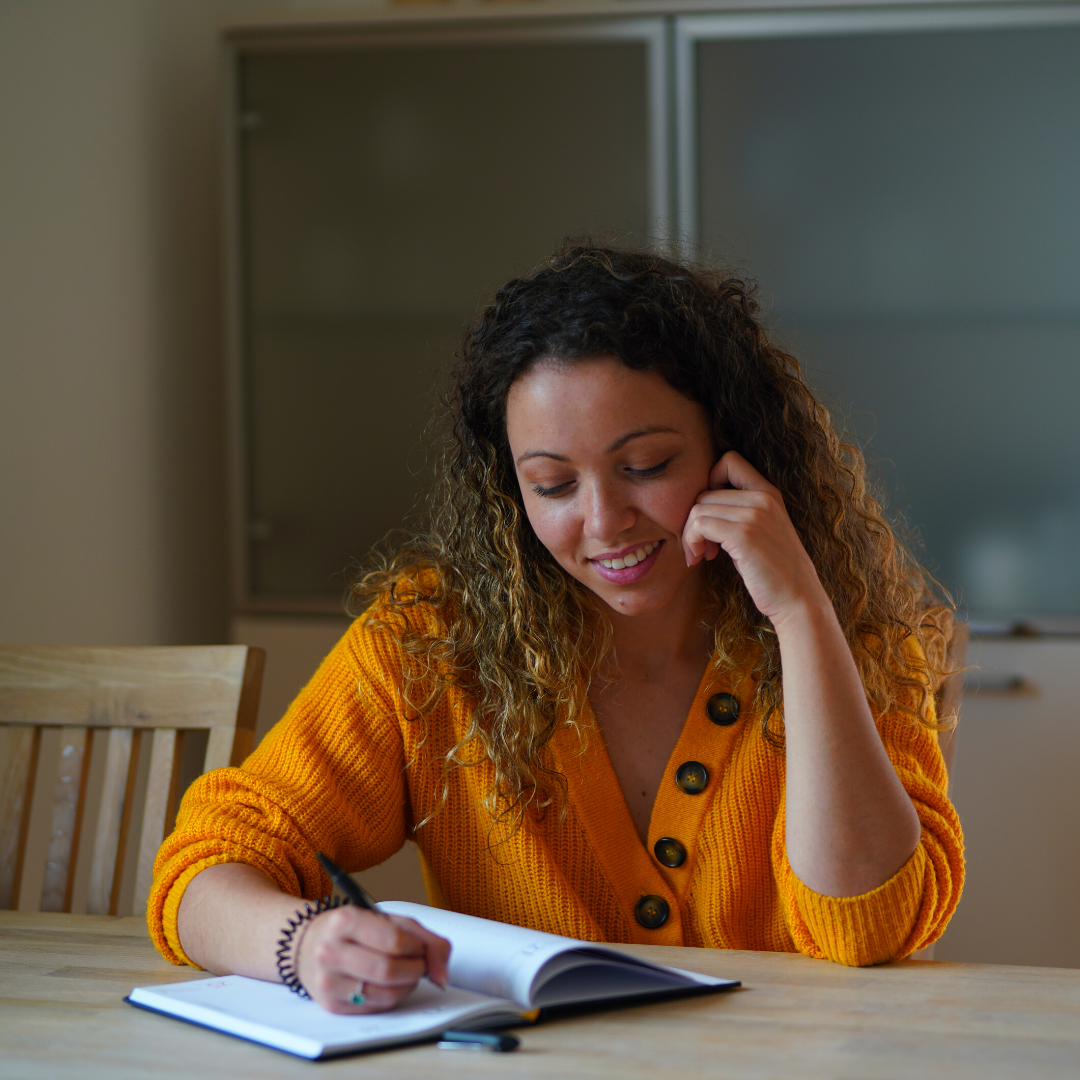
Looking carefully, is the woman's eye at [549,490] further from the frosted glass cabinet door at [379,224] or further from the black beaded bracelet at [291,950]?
the frosted glass cabinet door at [379,224]

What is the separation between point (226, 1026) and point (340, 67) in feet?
6.77

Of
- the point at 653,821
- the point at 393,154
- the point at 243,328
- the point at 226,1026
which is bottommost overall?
the point at 226,1026

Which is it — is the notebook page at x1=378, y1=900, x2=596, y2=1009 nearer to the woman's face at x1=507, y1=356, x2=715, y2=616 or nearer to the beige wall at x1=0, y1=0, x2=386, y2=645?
the woman's face at x1=507, y1=356, x2=715, y2=616

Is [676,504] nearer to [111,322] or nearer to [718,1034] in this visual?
[718,1034]

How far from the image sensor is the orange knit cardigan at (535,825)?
1.06 metres

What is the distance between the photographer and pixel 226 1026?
76 cm

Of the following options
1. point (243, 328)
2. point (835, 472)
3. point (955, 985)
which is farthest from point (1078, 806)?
point (243, 328)

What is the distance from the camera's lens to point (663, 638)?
4.27 ft

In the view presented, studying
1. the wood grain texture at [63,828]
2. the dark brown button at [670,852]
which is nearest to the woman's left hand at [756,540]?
the dark brown button at [670,852]

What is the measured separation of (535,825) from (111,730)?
47 centimetres

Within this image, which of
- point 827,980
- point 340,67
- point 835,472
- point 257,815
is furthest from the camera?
point 340,67

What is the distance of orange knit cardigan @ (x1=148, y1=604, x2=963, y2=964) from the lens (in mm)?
1062

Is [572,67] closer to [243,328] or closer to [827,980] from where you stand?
[243,328]

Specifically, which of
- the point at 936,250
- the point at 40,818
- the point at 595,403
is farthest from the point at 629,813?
the point at 936,250
